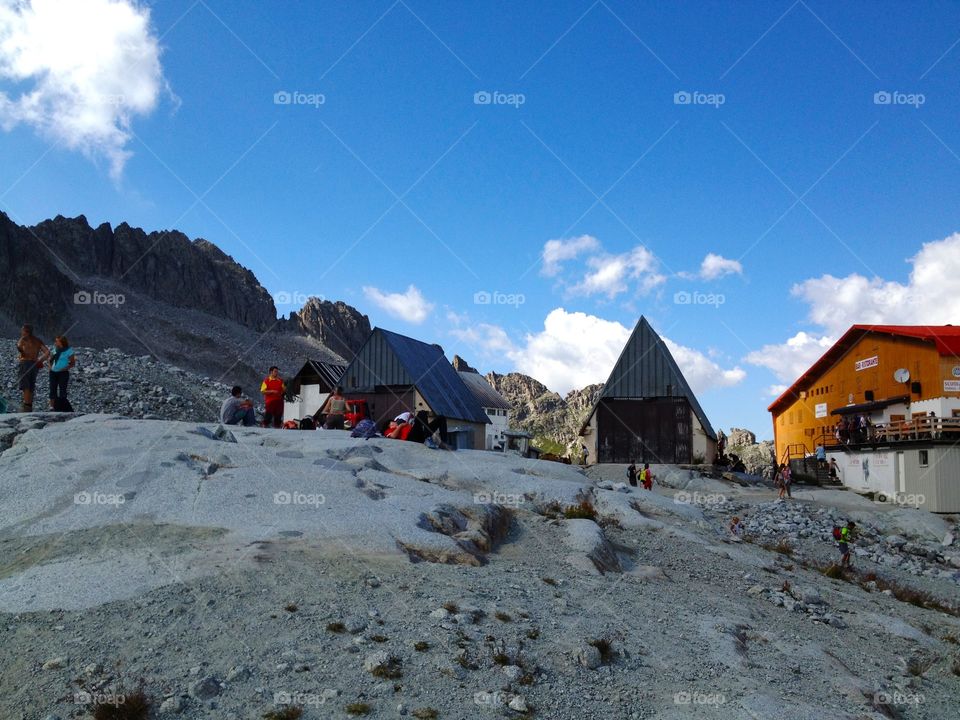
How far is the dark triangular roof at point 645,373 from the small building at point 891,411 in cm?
898

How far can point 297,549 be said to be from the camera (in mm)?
10266

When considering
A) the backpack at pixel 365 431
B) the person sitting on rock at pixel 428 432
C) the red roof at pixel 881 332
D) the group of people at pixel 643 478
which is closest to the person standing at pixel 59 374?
the backpack at pixel 365 431

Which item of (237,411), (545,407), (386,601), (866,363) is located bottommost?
(386,601)

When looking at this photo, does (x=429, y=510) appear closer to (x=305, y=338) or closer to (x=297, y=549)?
(x=297, y=549)

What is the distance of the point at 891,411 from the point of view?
142 feet

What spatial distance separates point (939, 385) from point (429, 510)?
38596mm

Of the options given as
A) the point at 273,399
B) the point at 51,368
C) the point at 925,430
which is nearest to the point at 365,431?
the point at 273,399

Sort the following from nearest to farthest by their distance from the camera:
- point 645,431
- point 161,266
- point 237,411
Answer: point 237,411
point 645,431
point 161,266

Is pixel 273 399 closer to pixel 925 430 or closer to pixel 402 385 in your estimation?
pixel 402 385

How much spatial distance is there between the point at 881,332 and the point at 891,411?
518cm

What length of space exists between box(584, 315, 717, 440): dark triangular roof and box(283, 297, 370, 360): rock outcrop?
148443 mm

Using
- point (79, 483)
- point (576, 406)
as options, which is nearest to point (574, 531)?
point (79, 483)

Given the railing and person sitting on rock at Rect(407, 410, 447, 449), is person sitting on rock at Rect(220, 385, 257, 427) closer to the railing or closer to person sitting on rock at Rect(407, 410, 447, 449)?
person sitting on rock at Rect(407, 410, 447, 449)

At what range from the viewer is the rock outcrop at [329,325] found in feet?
607
